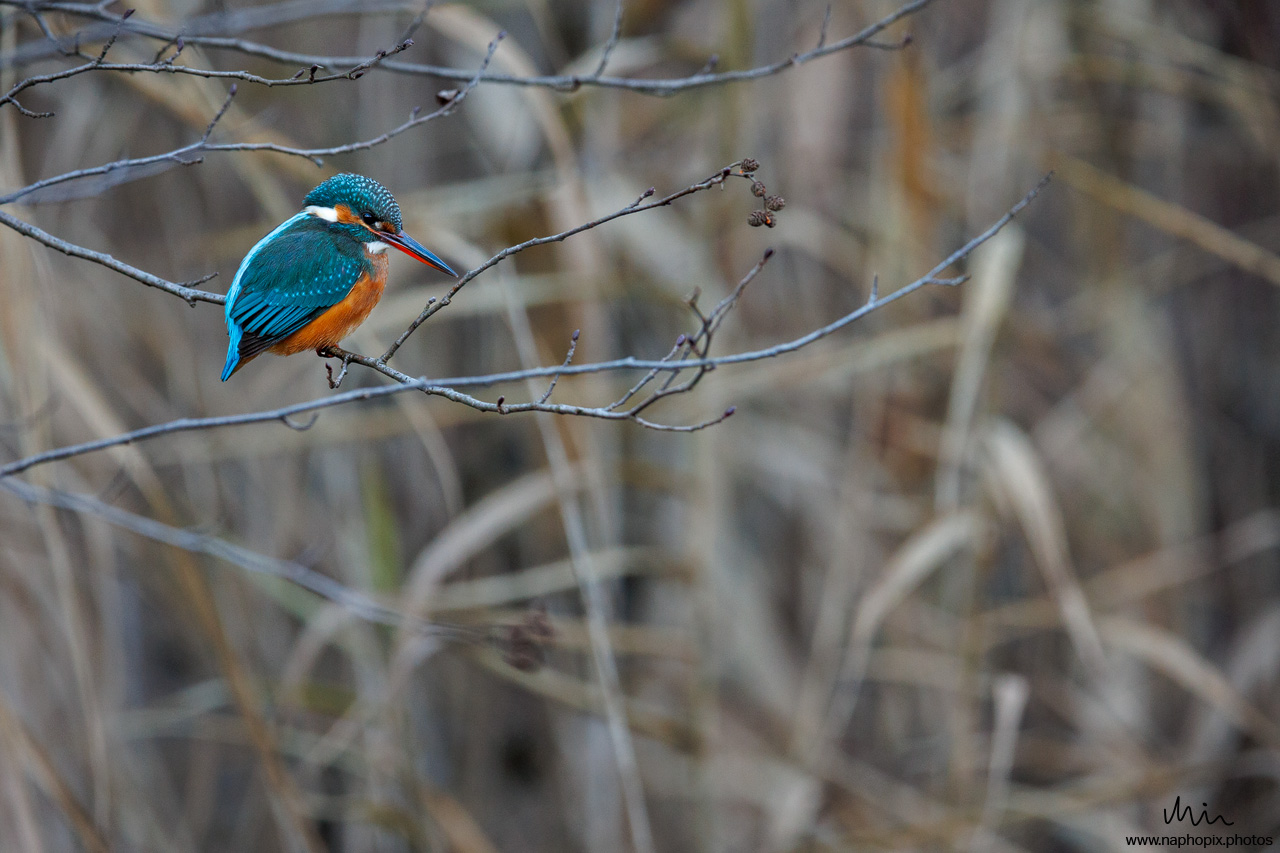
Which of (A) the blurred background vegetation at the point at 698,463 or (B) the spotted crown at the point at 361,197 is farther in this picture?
(A) the blurred background vegetation at the point at 698,463

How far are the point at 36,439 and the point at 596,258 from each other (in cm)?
109

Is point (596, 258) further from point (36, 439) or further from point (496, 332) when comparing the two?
point (36, 439)

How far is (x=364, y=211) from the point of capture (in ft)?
4.39

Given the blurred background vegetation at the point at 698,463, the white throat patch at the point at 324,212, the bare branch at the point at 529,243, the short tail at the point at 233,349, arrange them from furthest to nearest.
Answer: the blurred background vegetation at the point at 698,463
the white throat patch at the point at 324,212
the short tail at the point at 233,349
the bare branch at the point at 529,243

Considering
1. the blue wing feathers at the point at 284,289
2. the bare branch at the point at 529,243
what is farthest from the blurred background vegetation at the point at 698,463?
the bare branch at the point at 529,243

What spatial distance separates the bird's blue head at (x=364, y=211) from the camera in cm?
133

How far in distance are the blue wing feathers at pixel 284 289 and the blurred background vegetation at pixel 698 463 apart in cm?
41

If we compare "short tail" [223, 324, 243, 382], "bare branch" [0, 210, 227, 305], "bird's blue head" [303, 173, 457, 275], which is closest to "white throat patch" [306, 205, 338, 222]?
"bird's blue head" [303, 173, 457, 275]

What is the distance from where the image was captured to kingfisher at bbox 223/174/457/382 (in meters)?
1.26

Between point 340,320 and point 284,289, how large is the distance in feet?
0.26

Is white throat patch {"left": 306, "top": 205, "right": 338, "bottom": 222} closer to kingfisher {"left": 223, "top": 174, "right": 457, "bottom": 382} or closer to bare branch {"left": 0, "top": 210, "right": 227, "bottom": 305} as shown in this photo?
kingfisher {"left": 223, "top": 174, "right": 457, "bottom": 382}

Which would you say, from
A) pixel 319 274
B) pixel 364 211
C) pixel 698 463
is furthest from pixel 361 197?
pixel 698 463

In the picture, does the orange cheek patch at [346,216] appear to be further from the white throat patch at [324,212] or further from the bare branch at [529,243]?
the bare branch at [529,243]

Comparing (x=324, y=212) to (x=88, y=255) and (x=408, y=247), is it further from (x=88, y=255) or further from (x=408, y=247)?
(x=88, y=255)
